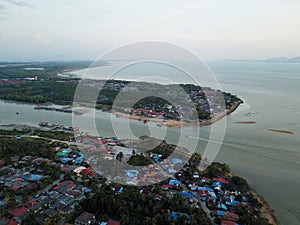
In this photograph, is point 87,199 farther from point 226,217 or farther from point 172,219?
point 226,217

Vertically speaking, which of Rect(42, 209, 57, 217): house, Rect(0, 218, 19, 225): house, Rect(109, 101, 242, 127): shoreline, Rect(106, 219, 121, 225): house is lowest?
Rect(0, 218, 19, 225): house

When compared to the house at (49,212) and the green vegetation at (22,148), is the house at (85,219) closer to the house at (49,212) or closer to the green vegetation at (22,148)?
the house at (49,212)

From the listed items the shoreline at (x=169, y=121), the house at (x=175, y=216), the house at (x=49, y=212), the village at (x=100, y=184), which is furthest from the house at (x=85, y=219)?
the shoreline at (x=169, y=121)

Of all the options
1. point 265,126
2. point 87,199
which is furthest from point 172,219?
point 265,126

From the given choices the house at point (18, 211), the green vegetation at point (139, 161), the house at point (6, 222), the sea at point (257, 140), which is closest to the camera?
the house at point (6, 222)

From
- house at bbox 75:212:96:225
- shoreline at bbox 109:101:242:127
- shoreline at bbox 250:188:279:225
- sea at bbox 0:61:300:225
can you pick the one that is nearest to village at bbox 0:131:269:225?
house at bbox 75:212:96:225

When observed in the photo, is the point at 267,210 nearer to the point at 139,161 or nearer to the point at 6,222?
the point at 139,161

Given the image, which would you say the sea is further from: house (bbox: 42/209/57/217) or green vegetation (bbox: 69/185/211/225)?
house (bbox: 42/209/57/217)

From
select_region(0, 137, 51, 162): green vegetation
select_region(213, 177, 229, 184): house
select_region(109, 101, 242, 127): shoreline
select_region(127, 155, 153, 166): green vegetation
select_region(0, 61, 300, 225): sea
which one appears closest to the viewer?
select_region(0, 61, 300, 225): sea
